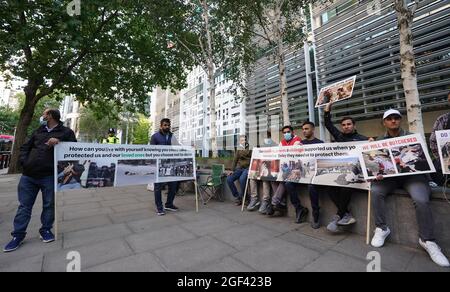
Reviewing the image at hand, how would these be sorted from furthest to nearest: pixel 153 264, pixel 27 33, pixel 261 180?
pixel 27 33, pixel 261 180, pixel 153 264

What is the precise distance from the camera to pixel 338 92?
361cm

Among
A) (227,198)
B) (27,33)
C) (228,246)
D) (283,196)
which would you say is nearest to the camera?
(228,246)

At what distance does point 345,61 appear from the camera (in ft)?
39.6

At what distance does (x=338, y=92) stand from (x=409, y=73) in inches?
76.0

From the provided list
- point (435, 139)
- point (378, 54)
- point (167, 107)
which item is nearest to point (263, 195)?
point (435, 139)

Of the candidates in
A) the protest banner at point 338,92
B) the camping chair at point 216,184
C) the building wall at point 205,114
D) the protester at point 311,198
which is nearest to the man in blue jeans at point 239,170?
the camping chair at point 216,184

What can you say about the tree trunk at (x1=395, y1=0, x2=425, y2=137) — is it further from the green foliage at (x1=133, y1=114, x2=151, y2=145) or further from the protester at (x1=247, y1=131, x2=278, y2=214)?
the green foliage at (x1=133, y1=114, x2=151, y2=145)

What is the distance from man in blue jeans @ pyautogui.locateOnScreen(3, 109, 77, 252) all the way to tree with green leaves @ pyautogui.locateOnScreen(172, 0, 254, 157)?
8.71 m

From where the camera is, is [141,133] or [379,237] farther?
[141,133]

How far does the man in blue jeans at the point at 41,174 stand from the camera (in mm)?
3302

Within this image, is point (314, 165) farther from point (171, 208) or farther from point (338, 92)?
point (171, 208)
